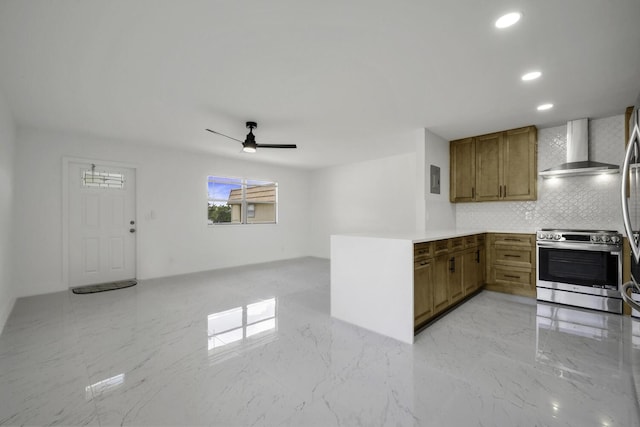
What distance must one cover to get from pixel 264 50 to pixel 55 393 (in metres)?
2.77

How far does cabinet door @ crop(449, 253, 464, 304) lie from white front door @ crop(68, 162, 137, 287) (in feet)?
16.8

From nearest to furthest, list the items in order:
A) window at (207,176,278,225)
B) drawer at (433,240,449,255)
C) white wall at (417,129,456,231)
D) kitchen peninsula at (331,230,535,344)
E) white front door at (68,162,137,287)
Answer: kitchen peninsula at (331,230,535,344)
drawer at (433,240,449,255)
white wall at (417,129,456,231)
white front door at (68,162,137,287)
window at (207,176,278,225)

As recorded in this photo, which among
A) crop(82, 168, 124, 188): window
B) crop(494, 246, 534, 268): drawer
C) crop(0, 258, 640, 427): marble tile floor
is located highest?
crop(82, 168, 124, 188): window

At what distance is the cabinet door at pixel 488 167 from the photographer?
4.16 m

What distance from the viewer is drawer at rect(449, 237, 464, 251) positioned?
3.11 metres

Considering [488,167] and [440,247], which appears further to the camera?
[488,167]

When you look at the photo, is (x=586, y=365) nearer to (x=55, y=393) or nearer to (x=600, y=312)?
(x=600, y=312)

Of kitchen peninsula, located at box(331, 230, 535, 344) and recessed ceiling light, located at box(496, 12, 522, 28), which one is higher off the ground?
recessed ceiling light, located at box(496, 12, 522, 28)

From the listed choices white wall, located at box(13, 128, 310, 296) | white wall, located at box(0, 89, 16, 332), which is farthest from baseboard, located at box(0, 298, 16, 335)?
white wall, located at box(13, 128, 310, 296)

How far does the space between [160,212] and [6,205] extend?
2014 millimetres

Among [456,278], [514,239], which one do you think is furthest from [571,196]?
[456,278]

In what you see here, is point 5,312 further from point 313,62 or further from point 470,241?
point 470,241

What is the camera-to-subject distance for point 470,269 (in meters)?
3.61

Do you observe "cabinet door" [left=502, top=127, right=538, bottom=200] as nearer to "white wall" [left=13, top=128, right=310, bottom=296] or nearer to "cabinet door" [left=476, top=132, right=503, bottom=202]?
"cabinet door" [left=476, top=132, right=503, bottom=202]
